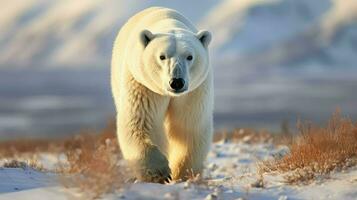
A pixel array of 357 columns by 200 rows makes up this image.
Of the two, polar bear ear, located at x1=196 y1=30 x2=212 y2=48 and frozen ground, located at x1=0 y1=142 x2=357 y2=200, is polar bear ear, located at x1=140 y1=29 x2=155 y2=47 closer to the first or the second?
polar bear ear, located at x1=196 y1=30 x2=212 y2=48

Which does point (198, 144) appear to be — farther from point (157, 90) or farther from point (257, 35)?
point (257, 35)

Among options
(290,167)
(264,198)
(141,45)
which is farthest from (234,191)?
(141,45)

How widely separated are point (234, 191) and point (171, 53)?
4.19 feet

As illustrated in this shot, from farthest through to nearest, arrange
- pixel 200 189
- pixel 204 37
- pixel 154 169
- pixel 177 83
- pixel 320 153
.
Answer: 1. pixel 204 37
2. pixel 154 169
3. pixel 320 153
4. pixel 177 83
5. pixel 200 189

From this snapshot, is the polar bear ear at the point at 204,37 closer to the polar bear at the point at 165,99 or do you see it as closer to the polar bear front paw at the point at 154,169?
the polar bear at the point at 165,99

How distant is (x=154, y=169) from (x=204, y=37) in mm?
1174

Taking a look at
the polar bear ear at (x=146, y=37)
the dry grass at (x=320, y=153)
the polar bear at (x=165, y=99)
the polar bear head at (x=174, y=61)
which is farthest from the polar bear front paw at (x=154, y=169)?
the polar bear ear at (x=146, y=37)

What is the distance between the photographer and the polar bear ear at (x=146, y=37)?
5.58 m

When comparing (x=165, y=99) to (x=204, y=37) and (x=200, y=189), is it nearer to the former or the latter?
(x=204, y=37)

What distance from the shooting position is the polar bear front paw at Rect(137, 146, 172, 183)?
5.60m

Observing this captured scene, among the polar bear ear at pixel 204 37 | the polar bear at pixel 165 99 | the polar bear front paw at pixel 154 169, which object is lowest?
the polar bear front paw at pixel 154 169

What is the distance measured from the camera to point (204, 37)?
5.75 metres

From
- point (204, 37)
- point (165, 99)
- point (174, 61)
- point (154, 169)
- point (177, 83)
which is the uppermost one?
point (204, 37)

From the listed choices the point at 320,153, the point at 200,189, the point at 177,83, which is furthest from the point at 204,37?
the point at 200,189
